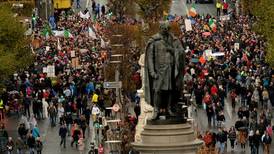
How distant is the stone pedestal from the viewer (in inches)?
1478

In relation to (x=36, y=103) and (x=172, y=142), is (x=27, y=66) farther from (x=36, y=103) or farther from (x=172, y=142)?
(x=172, y=142)

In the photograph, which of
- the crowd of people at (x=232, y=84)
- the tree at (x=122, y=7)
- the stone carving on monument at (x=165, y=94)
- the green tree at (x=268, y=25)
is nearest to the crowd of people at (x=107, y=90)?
the crowd of people at (x=232, y=84)

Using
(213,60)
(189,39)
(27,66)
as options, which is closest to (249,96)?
(213,60)

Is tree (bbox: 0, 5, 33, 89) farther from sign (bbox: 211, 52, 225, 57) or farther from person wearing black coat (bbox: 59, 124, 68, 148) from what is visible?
person wearing black coat (bbox: 59, 124, 68, 148)

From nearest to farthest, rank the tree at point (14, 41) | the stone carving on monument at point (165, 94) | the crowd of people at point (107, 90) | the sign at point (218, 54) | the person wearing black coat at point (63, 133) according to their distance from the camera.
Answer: the stone carving on monument at point (165, 94), the crowd of people at point (107, 90), the person wearing black coat at point (63, 133), the tree at point (14, 41), the sign at point (218, 54)

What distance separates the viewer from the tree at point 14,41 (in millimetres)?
88688

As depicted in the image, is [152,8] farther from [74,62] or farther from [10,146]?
[10,146]

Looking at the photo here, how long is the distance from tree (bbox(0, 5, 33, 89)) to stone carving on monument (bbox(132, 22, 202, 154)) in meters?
47.6

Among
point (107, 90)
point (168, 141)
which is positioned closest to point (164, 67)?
point (168, 141)

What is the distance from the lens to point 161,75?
3819 centimetres

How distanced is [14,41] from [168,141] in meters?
54.1

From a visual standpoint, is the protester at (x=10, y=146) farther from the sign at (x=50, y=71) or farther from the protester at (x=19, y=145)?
the sign at (x=50, y=71)

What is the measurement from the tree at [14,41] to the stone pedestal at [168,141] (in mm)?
48175

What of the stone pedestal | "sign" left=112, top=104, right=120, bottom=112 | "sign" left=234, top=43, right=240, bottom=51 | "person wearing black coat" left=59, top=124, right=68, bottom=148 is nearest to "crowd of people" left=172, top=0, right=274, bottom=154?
"sign" left=234, top=43, right=240, bottom=51
